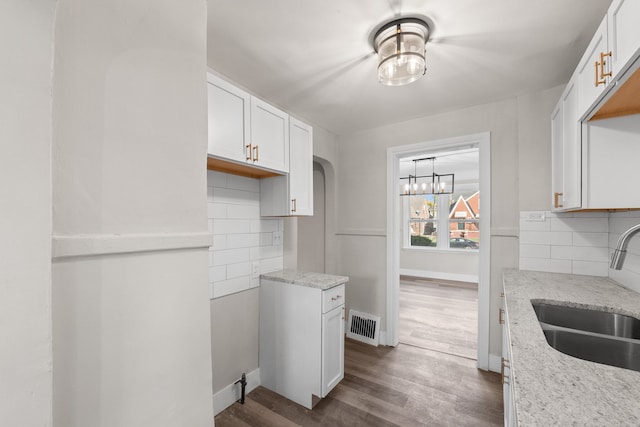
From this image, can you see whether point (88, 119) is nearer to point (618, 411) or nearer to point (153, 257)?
point (153, 257)

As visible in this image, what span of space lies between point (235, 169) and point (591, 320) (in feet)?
7.54

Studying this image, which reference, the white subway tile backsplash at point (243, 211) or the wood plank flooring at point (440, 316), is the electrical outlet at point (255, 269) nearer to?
the white subway tile backsplash at point (243, 211)

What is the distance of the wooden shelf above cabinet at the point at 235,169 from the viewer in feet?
5.75

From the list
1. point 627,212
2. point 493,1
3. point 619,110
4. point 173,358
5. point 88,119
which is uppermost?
point 493,1

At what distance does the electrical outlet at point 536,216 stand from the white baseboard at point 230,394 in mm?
2650

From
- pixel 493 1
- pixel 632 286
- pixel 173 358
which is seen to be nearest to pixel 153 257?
pixel 173 358

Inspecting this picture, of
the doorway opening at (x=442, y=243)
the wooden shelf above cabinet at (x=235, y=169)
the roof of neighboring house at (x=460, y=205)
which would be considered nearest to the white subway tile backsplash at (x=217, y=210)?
the wooden shelf above cabinet at (x=235, y=169)

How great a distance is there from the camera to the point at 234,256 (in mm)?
2131

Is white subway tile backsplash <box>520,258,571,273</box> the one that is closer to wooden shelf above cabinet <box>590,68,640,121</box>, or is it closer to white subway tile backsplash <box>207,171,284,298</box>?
wooden shelf above cabinet <box>590,68,640,121</box>

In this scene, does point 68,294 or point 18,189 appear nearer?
point 18,189

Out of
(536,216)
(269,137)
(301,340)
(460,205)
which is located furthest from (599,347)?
(460,205)

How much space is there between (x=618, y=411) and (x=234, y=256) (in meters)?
2.04

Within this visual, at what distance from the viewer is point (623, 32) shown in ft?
3.29

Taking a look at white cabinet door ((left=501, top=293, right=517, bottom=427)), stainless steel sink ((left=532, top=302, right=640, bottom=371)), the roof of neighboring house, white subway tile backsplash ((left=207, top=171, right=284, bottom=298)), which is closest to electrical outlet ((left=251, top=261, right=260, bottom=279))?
white subway tile backsplash ((left=207, top=171, right=284, bottom=298))
